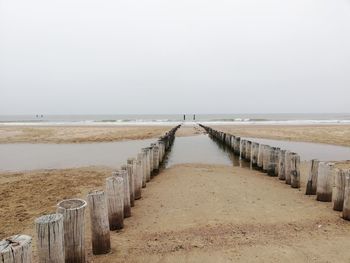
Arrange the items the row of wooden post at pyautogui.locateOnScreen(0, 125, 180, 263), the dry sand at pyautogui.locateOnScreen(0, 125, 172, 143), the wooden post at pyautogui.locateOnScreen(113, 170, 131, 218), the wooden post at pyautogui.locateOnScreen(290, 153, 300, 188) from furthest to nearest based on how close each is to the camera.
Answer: the dry sand at pyautogui.locateOnScreen(0, 125, 172, 143)
the wooden post at pyautogui.locateOnScreen(290, 153, 300, 188)
the wooden post at pyautogui.locateOnScreen(113, 170, 131, 218)
the row of wooden post at pyautogui.locateOnScreen(0, 125, 180, 263)

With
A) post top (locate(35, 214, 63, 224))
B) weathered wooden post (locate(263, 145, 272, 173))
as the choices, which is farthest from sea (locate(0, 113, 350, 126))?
post top (locate(35, 214, 63, 224))

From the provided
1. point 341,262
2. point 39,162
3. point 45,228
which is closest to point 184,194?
point 341,262

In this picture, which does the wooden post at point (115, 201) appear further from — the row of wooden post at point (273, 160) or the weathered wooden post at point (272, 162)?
the weathered wooden post at point (272, 162)

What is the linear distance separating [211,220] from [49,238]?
3554mm

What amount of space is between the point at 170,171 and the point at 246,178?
3.27 meters

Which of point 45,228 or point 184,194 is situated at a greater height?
point 45,228

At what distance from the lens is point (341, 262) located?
471cm

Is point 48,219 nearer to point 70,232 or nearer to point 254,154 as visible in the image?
point 70,232

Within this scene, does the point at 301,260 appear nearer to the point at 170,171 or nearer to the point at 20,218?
the point at 20,218

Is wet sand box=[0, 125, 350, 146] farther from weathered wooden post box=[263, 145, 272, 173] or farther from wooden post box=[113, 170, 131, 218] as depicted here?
wooden post box=[113, 170, 131, 218]

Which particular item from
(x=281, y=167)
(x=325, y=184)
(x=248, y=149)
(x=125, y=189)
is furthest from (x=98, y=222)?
(x=248, y=149)

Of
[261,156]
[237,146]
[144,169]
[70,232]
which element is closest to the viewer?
[70,232]

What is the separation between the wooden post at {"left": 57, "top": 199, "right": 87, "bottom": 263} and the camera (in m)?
4.41

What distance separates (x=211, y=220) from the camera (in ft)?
21.4
